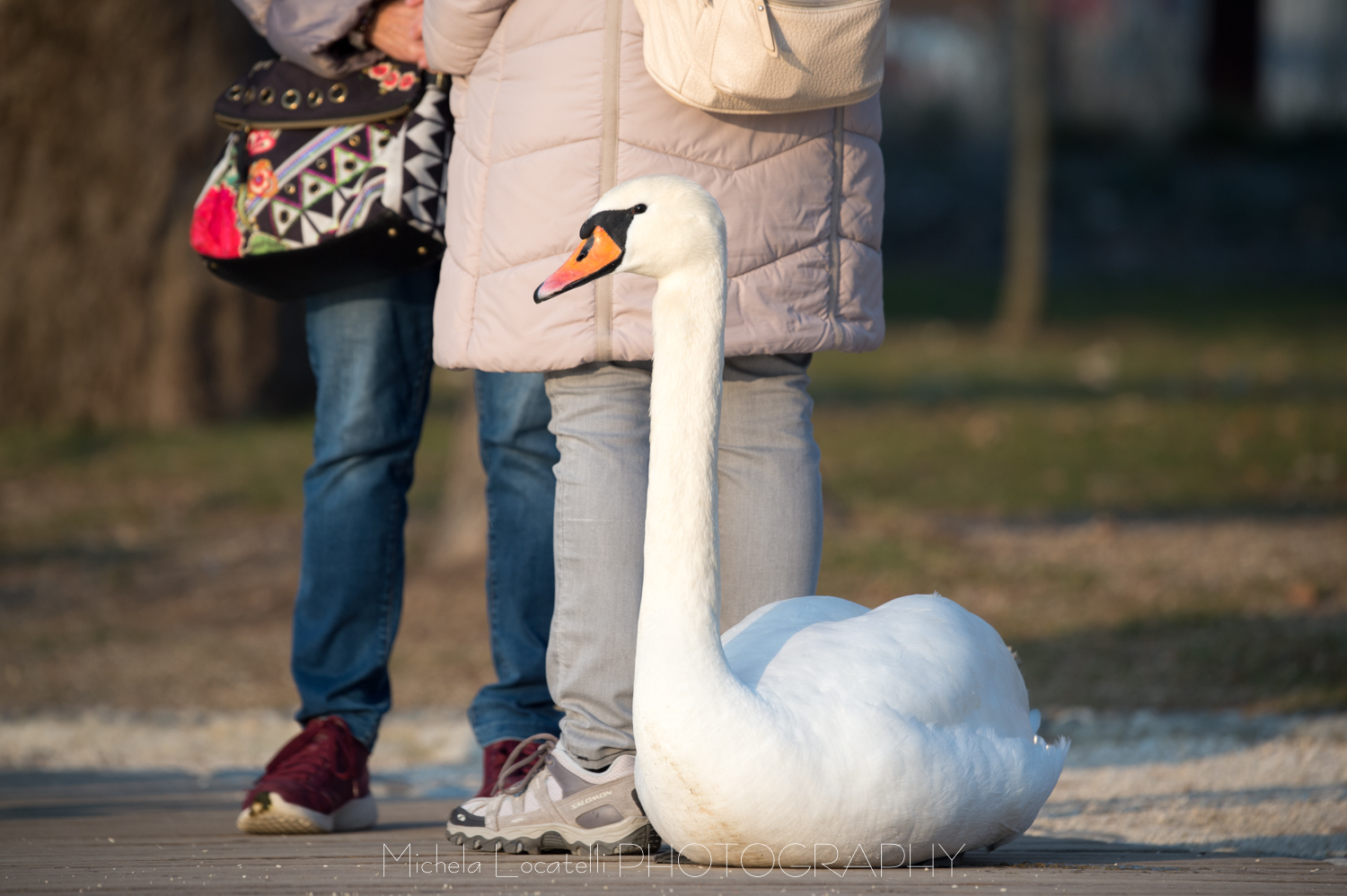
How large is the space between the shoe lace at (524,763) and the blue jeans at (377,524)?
0.19 m

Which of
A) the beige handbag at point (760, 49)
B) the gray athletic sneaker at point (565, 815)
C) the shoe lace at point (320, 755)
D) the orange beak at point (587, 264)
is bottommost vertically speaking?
the shoe lace at point (320, 755)

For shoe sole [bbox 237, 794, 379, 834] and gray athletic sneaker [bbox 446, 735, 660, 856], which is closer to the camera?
gray athletic sneaker [bbox 446, 735, 660, 856]

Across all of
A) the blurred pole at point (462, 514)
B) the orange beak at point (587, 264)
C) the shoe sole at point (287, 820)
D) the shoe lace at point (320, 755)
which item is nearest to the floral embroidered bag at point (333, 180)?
the orange beak at point (587, 264)

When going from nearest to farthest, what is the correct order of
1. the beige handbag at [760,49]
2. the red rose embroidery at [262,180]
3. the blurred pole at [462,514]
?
1. the beige handbag at [760,49]
2. the red rose embroidery at [262,180]
3. the blurred pole at [462,514]

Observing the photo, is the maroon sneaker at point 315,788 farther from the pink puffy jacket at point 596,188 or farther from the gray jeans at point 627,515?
the pink puffy jacket at point 596,188

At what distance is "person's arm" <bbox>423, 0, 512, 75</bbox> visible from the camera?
262 cm

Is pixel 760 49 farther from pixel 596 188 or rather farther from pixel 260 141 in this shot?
pixel 260 141

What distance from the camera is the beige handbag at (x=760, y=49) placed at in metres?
2.41

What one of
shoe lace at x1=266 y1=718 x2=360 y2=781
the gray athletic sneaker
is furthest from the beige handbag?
shoe lace at x1=266 y1=718 x2=360 y2=781

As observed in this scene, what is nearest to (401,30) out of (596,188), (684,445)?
(596,188)

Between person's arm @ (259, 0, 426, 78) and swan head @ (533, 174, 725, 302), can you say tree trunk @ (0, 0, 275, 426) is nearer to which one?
person's arm @ (259, 0, 426, 78)

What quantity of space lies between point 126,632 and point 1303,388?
754 cm

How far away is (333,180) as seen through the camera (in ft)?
9.66

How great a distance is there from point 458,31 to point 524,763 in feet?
4.16
